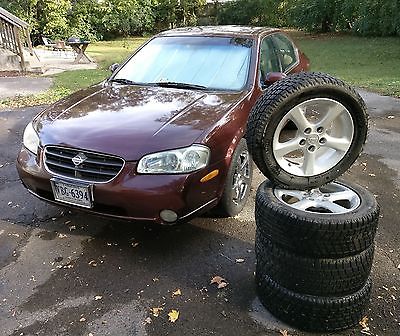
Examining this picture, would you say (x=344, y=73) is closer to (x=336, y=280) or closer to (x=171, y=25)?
(x=336, y=280)

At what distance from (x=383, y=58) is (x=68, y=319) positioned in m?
15.5

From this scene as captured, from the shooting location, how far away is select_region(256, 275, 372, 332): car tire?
245 centimetres

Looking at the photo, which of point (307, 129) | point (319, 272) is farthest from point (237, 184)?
point (319, 272)

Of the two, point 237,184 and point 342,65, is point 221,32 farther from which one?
point 342,65

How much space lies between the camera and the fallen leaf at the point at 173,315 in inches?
104

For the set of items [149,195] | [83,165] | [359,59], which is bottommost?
[359,59]

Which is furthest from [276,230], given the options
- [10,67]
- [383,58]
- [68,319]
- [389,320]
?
[383,58]

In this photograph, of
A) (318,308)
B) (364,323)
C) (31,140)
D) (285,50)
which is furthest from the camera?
(285,50)

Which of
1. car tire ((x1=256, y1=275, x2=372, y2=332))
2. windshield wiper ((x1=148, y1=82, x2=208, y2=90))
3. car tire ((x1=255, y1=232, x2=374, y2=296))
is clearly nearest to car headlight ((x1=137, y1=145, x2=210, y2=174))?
car tire ((x1=255, y1=232, x2=374, y2=296))

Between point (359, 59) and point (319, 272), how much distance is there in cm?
1474

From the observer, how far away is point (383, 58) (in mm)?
15352

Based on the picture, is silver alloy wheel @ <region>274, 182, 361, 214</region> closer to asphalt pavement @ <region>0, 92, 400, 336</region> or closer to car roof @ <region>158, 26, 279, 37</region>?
asphalt pavement @ <region>0, 92, 400, 336</region>

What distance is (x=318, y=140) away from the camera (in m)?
2.80

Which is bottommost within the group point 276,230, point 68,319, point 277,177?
point 68,319
